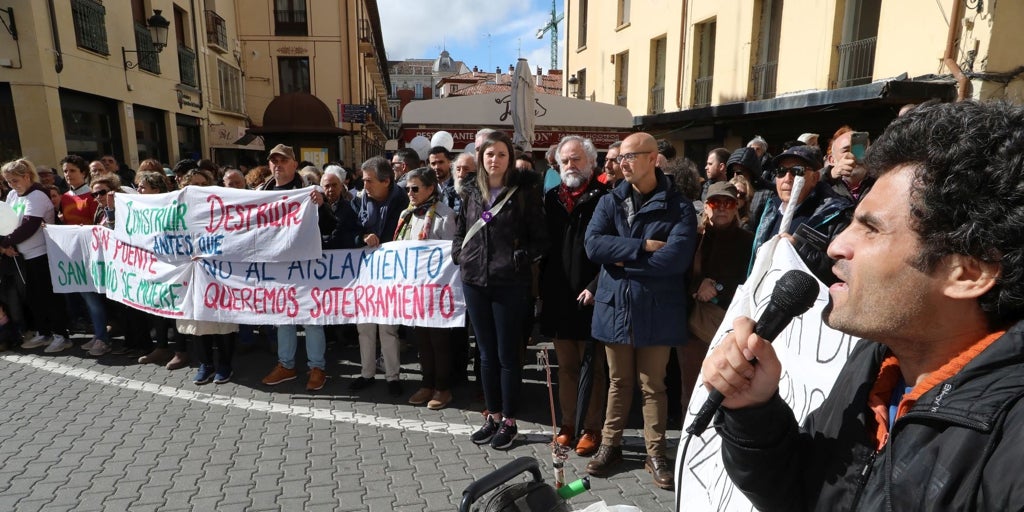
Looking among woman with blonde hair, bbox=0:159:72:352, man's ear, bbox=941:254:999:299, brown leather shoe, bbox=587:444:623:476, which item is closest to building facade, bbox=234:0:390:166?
woman with blonde hair, bbox=0:159:72:352

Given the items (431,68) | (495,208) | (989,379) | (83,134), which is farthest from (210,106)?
(431,68)

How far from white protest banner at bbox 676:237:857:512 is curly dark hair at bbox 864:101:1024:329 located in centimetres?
64

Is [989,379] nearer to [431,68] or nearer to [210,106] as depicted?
[210,106]

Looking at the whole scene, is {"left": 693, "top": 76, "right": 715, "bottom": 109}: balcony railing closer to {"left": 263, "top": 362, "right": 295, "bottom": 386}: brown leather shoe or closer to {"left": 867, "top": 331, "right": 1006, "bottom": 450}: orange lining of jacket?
{"left": 263, "top": 362, "right": 295, "bottom": 386}: brown leather shoe

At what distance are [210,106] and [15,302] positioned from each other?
49.2 feet

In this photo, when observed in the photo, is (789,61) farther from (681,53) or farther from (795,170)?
(795,170)

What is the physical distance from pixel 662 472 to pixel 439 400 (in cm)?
197

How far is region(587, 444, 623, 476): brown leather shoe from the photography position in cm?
361

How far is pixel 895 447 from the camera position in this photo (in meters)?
1.04

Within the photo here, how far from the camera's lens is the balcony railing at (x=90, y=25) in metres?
11.3

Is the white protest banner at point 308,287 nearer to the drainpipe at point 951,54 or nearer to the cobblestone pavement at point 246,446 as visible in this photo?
the cobblestone pavement at point 246,446

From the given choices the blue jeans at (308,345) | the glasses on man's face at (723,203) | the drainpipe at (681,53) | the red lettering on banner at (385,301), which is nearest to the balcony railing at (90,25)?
the blue jeans at (308,345)

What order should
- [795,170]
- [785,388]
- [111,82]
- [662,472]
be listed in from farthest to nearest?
[111,82], [662,472], [795,170], [785,388]

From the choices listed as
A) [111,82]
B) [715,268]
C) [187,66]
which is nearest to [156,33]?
[111,82]
